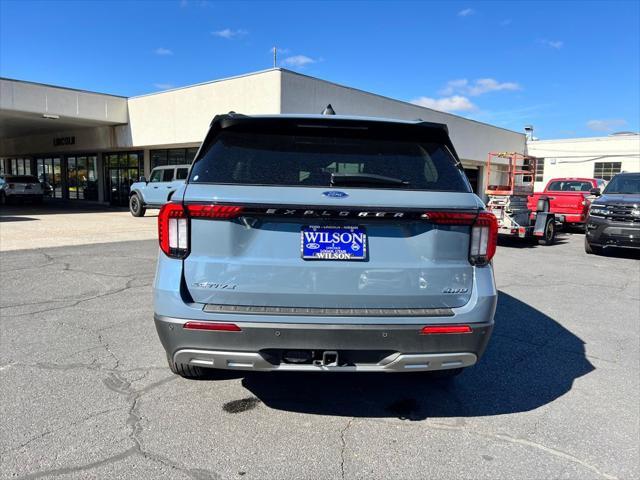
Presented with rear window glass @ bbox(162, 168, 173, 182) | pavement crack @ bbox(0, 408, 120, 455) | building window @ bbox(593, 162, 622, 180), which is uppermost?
building window @ bbox(593, 162, 622, 180)

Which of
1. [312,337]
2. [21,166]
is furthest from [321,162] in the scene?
[21,166]

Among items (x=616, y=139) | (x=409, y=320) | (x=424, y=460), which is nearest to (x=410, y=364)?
(x=409, y=320)

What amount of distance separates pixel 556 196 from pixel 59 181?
34.8 m

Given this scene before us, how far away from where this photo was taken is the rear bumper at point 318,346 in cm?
260

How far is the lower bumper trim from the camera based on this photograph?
2639mm

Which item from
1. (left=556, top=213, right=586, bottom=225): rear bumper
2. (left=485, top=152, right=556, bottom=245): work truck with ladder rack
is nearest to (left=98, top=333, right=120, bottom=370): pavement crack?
(left=485, top=152, right=556, bottom=245): work truck with ladder rack

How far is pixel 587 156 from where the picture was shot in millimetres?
34938

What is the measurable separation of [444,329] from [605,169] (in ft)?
126

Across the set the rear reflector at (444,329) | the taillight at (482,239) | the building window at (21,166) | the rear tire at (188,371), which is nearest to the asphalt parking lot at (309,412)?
the rear tire at (188,371)

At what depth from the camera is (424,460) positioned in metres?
2.68

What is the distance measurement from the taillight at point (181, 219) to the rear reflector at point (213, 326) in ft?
1.34

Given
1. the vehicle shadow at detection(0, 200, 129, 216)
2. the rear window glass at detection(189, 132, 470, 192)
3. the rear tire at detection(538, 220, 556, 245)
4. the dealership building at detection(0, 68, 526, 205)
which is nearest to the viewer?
the rear window glass at detection(189, 132, 470, 192)

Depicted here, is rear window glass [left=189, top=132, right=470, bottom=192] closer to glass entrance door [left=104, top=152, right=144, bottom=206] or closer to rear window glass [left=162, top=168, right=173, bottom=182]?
rear window glass [left=162, top=168, right=173, bottom=182]

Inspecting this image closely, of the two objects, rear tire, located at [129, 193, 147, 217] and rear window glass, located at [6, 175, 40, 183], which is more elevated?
rear window glass, located at [6, 175, 40, 183]
